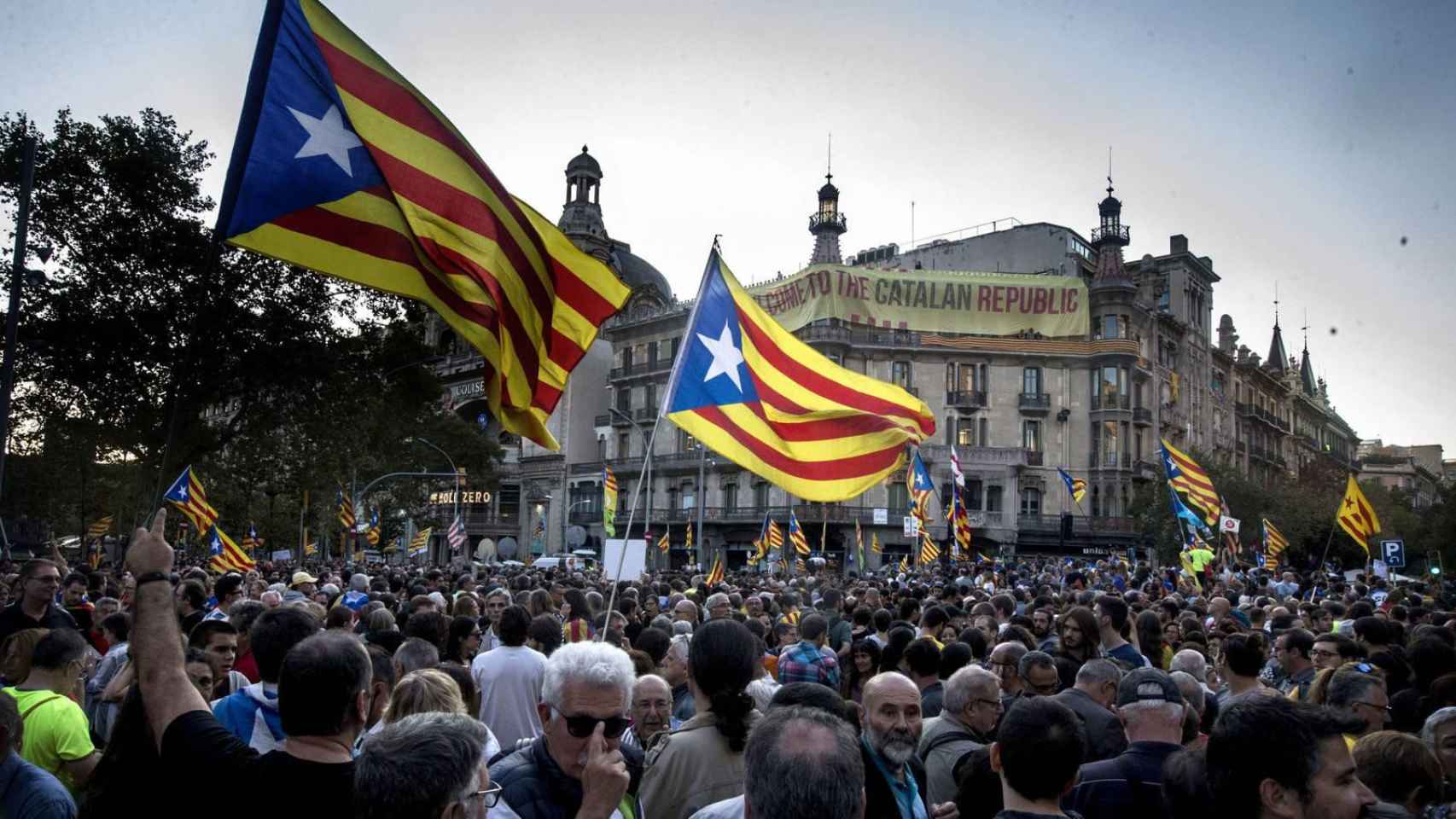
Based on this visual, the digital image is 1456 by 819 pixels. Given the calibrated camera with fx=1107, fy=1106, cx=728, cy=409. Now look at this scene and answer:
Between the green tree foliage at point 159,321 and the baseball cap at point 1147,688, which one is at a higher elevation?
the green tree foliage at point 159,321

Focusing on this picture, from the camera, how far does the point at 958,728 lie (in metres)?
5.18

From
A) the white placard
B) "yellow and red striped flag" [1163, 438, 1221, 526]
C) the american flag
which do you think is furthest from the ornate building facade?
the white placard

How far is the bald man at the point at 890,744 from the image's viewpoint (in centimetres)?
437

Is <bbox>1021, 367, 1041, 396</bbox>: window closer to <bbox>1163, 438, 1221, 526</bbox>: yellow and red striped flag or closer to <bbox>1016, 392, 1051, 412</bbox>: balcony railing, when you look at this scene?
<bbox>1016, 392, 1051, 412</bbox>: balcony railing

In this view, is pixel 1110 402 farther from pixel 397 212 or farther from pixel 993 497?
pixel 397 212

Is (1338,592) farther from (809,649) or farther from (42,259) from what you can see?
(42,259)

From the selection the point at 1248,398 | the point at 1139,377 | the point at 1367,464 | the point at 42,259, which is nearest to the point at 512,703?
the point at 42,259

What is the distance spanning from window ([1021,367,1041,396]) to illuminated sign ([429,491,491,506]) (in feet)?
99.4

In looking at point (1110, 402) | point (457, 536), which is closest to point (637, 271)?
point (1110, 402)

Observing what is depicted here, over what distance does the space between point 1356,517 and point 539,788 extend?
24.1 metres

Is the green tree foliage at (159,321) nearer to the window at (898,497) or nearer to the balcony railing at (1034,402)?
the window at (898,497)

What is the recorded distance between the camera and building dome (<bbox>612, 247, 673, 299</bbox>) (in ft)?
243

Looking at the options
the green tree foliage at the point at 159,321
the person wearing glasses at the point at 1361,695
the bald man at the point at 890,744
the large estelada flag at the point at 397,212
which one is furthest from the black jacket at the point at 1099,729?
the green tree foliage at the point at 159,321

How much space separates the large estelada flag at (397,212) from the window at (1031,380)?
54.6 meters
